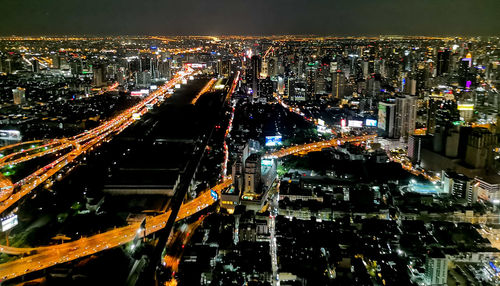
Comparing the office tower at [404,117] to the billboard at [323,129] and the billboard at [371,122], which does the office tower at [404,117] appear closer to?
the billboard at [371,122]

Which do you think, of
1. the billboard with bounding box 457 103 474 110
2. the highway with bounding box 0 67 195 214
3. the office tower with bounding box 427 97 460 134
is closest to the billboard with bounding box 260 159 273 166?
the highway with bounding box 0 67 195 214

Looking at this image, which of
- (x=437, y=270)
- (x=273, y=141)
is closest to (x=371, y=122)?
(x=273, y=141)

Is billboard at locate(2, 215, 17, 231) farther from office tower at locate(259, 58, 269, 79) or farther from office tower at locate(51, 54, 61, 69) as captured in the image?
office tower at locate(51, 54, 61, 69)

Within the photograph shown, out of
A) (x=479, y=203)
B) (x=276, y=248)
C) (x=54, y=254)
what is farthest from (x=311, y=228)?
(x=54, y=254)

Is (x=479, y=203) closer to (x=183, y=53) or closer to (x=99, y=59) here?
(x=99, y=59)

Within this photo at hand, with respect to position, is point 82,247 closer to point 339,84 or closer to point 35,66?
point 339,84

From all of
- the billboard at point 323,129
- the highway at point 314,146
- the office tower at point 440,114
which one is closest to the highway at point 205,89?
the billboard at point 323,129
